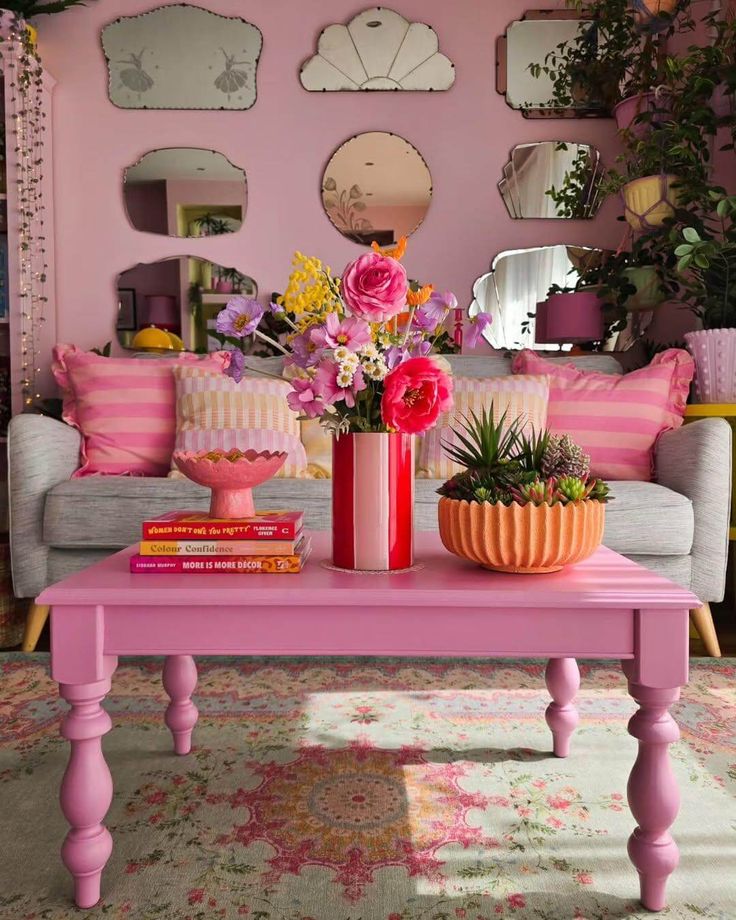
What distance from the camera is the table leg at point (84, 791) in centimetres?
103

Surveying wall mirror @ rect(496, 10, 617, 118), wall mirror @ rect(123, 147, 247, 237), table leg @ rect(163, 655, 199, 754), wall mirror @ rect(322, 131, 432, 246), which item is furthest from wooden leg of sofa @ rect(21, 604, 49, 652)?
wall mirror @ rect(496, 10, 617, 118)

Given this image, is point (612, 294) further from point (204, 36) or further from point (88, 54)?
point (88, 54)

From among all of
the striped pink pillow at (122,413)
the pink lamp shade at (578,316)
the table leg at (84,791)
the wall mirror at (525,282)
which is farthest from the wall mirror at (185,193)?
the table leg at (84,791)

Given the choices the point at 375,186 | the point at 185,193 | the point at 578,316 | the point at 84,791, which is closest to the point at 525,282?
the point at 578,316

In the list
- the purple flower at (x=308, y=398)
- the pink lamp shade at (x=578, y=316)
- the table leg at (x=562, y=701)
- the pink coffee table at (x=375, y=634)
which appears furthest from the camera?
the pink lamp shade at (x=578, y=316)

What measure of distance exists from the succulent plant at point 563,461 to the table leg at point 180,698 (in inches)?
34.2

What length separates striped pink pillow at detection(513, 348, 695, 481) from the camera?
252cm

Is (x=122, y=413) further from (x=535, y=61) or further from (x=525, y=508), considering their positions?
(x=535, y=61)

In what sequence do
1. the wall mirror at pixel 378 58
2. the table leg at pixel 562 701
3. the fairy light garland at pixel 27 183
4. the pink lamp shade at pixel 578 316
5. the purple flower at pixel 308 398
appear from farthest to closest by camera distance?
the wall mirror at pixel 378 58, the pink lamp shade at pixel 578 316, the fairy light garland at pixel 27 183, the table leg at pixel 562 701, the purple flower at pixel 308 398

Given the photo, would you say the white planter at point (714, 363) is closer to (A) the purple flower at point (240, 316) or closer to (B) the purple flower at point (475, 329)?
(B) the purple flower at point (475, 329)

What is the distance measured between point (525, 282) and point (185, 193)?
1581 mm

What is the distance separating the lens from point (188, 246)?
10.9 feet

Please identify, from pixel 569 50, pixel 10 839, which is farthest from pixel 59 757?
pixel 569 50

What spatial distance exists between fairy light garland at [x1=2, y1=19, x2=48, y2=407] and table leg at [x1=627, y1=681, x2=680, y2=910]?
2709 millimetres
